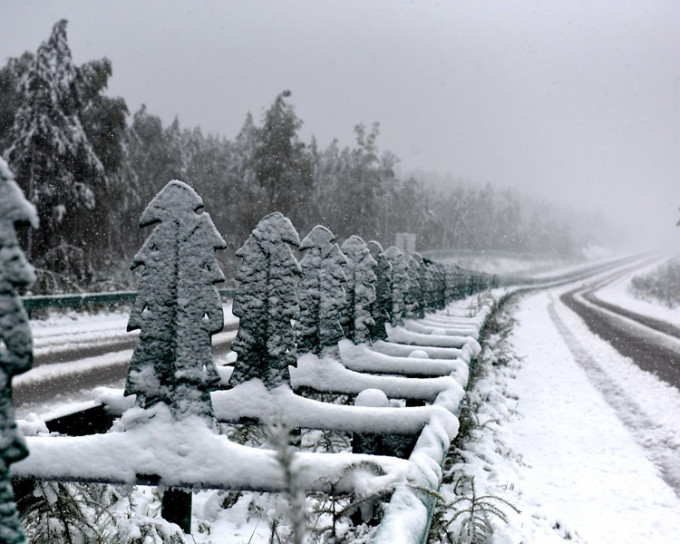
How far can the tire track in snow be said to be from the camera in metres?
5.92

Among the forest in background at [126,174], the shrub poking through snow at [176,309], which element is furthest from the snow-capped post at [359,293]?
the forest in background at [126,174]

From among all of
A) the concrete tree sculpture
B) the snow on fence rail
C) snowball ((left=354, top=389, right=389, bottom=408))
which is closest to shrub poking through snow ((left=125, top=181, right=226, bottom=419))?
the snow on fence rail

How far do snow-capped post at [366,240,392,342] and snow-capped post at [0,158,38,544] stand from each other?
14.7 feet

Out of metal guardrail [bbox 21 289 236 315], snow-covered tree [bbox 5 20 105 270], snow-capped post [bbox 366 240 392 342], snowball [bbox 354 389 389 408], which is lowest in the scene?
metal guardrail [bbox 21 289 236 315]

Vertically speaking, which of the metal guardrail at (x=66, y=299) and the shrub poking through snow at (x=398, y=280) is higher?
the shrub poking through snow at (x=398, y=280)

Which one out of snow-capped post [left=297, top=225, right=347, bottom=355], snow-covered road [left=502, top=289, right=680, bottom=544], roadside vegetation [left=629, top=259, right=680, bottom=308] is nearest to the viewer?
snow-capped post [left=297, top=225, right=347, bottom=355]

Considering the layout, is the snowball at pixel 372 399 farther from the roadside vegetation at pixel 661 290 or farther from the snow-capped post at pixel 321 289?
the roadside vegetation at pixel 661 290

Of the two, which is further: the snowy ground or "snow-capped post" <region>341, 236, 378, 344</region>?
"snow-capped post" <region>341, 236, 378, 344</region>

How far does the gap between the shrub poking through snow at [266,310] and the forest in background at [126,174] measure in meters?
16.5

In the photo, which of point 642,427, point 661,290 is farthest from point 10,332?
point 661,290

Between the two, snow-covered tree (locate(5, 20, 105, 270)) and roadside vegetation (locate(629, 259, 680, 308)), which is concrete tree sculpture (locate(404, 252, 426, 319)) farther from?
roadside vegetation (locate(629, 259, 680, 308))

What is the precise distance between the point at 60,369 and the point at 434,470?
25.7 feet

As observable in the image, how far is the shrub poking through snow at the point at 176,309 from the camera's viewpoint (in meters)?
2.31

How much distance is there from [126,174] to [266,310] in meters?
40.1
